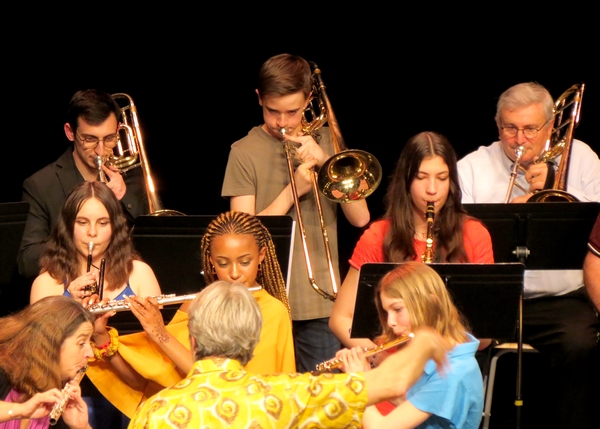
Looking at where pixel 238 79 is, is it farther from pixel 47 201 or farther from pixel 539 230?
pixel 539 230

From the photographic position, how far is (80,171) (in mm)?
4559

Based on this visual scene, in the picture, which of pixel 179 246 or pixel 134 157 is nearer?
pixel 179 246

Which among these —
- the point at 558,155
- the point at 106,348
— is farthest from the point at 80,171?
the point at 558,155

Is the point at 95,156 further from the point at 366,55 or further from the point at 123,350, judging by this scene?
the point at 366,55

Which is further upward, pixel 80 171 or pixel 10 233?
pixel 80 171

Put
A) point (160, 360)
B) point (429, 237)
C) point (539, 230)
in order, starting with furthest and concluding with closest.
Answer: point (539, 230) → point (429, 237) → point (160, 360)

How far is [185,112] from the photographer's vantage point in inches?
224

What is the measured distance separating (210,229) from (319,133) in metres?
0.94

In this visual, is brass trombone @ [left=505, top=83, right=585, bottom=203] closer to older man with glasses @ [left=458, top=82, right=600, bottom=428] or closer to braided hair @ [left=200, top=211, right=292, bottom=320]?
older man with glasses @ [left=458, top=82, right=600, bottom=428]

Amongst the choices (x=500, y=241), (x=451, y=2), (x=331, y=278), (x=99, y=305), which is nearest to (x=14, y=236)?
(x=99, y=305)

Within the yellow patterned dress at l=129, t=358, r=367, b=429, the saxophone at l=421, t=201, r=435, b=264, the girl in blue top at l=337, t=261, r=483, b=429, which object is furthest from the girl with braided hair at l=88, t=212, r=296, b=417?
the yellow patterned dress at l=129, t=358, r=367, b=429

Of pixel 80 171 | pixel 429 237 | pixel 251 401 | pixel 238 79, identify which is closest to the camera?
pixel 251 401

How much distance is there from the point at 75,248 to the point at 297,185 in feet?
3.13

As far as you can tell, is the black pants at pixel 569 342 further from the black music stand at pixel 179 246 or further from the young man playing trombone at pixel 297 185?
the black music stand at pixel 179 246
